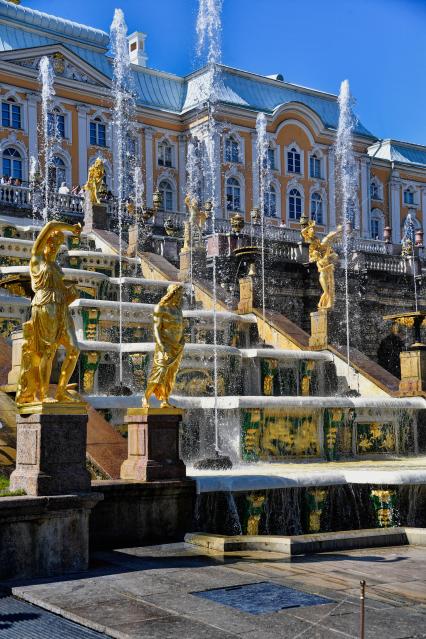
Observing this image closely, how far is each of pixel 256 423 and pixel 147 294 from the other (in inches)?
320

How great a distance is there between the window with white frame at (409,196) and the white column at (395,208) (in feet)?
3.53

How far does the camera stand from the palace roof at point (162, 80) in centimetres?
4853

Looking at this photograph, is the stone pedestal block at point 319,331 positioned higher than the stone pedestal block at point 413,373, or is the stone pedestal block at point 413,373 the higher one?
the stone pedestal block at point 319,331

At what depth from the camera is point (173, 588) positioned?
8.60m

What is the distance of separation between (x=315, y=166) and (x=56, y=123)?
687 inches

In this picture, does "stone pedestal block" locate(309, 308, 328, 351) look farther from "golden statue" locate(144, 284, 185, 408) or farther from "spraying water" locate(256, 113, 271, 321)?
"spraying water" locate(256, 113, 271, 321)

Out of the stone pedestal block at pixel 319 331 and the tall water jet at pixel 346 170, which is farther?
the tall water jet at pixel 346 170

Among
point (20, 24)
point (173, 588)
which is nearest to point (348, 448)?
point (173, 588)

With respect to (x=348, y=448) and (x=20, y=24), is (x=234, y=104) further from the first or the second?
(x=348, y=448)

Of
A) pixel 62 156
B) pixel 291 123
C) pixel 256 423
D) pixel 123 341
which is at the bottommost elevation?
pixel 256 423

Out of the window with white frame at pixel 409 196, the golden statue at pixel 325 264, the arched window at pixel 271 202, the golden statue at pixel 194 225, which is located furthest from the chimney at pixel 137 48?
the golden statue at pixel 325 264

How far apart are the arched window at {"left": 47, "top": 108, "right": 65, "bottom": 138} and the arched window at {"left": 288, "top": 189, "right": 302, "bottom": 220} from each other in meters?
15.0

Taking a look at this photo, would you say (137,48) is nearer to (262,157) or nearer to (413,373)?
(262,157)

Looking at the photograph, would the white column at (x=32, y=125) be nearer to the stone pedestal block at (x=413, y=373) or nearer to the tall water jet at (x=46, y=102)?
the tall water jet at (x=46, y=102)
